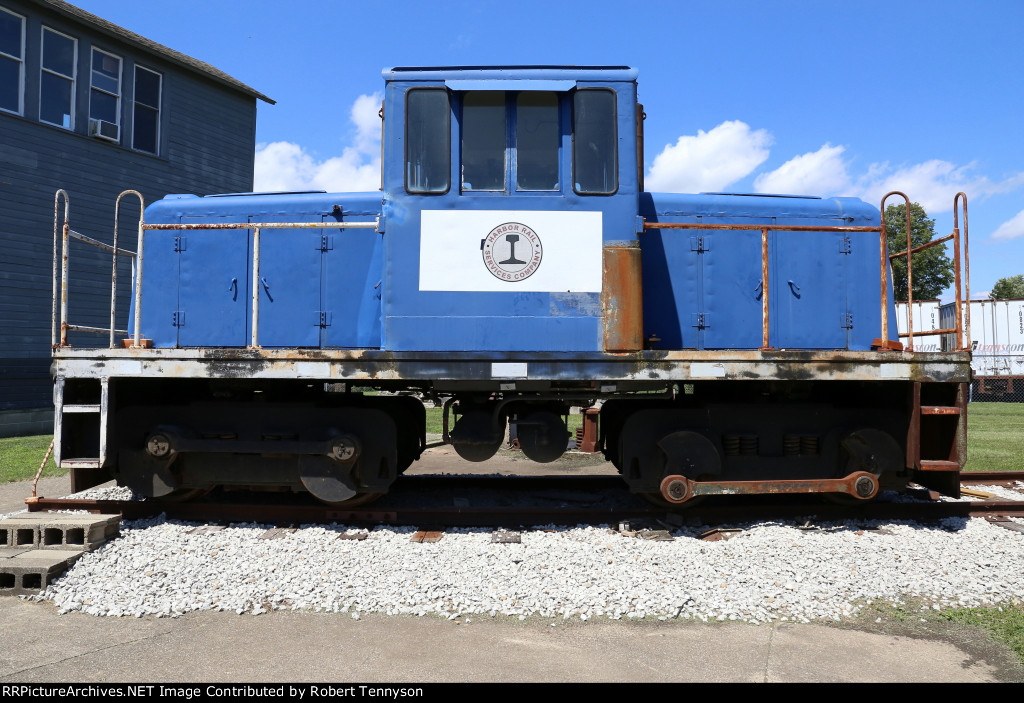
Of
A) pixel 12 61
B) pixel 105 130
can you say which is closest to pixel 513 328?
pixel 105 130

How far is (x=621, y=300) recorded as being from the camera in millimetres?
5098

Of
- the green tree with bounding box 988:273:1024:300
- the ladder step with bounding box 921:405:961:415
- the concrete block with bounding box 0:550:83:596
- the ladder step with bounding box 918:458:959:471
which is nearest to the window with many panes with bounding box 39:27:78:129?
the concrete block with bounding box 0:550:83:596

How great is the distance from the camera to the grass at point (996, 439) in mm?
9211

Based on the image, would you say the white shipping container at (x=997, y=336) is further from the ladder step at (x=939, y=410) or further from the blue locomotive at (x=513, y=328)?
the blue locomotive at (x=513, y=328)

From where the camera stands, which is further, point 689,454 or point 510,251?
point 689,454

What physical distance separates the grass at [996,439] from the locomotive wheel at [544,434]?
677cm

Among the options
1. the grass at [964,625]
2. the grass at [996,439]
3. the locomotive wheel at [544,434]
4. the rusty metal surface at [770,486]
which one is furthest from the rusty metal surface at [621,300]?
the grass at [996,439]

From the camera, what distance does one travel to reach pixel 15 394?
1305cm

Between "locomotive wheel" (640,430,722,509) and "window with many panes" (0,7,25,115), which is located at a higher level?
"window with many panes" (0,7,25,115)

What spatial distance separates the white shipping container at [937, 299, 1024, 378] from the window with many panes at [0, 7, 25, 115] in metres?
26.9

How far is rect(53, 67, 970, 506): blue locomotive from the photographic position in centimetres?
511

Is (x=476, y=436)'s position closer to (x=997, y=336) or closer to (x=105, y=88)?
(x=105, y=88)

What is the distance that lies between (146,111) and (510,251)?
579 inches

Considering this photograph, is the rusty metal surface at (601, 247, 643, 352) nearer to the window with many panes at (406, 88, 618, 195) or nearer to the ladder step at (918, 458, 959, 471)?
the window with many panes at (406, 88, 618, 195)
